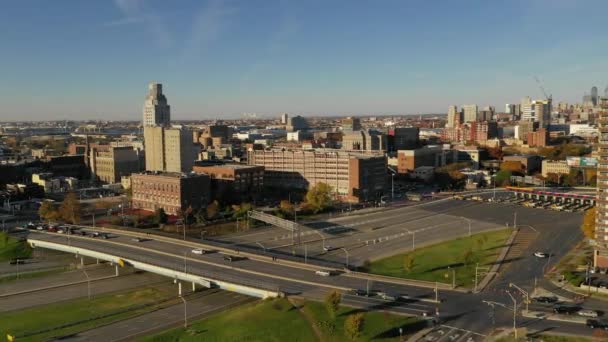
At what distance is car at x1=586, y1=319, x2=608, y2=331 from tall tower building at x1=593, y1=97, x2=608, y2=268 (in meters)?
13.1

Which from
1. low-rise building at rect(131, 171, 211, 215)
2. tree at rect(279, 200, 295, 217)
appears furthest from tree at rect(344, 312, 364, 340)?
low-rise building at rect(131, 171, 211, 215)

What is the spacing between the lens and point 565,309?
3378 centimetres

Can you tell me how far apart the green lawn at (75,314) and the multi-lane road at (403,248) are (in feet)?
12.6

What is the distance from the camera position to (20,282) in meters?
45.6

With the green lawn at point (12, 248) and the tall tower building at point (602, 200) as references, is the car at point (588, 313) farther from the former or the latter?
the green lawn at point (12, 248)

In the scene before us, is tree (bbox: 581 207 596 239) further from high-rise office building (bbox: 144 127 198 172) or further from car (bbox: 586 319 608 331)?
high-rise office building (bbox: 144 127 198 172)

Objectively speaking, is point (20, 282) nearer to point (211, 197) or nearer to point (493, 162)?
point (211, 197)

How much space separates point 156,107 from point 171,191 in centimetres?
11342

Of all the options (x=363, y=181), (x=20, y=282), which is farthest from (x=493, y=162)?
(x=20, y=282)

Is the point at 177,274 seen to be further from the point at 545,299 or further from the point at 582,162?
the point at 582,162

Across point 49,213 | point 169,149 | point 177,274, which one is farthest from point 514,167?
point 177,274

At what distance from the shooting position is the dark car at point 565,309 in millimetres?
33500

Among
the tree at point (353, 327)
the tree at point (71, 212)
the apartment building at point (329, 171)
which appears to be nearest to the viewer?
the tree at point (353, 327)

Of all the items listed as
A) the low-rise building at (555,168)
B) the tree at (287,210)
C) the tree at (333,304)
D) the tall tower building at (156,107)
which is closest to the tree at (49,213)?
the tree at (287,210)
